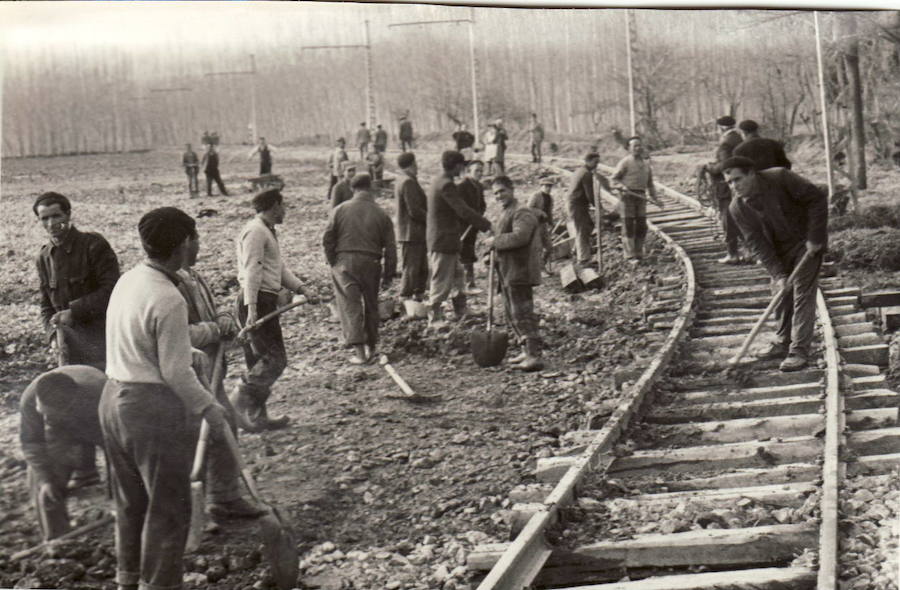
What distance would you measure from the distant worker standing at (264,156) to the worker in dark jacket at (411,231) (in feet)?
3.47

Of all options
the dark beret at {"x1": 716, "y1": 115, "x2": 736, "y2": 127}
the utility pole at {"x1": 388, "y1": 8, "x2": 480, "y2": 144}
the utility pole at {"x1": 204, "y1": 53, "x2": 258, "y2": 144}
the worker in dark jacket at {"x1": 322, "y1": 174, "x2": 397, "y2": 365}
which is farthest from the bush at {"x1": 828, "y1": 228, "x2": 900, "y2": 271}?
the utility pole at {"x1": 204, "y1": 53, "x2": 258, "y2": 144}

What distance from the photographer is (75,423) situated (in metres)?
4.14

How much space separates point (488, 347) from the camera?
6406 millimetres

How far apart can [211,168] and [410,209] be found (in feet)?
5.93

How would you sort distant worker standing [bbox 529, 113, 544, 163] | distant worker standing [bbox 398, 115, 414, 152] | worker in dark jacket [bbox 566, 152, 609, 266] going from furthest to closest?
worker in dark jacket [bbox 566, 152, 609, 266] < distant worker standing [bbox 529, 113, 544, 163] < distant worker standing [bbox 398, 115, 414, 152]

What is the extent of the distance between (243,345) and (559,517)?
157cm

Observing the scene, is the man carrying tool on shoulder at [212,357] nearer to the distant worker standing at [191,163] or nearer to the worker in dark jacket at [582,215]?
the distant worker standing at [191,163]

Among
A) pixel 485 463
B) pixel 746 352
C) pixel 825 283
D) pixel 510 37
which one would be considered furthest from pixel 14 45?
pixel 825 283

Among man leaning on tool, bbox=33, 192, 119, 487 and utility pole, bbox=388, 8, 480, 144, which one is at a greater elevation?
utility pole, bbox=388, 8, 480, 144

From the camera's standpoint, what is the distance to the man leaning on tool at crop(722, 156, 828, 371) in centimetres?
592

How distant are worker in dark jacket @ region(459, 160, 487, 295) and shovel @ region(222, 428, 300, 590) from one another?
2418 mm

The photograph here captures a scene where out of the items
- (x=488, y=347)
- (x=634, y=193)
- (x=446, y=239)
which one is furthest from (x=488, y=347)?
(x=634, y=193)

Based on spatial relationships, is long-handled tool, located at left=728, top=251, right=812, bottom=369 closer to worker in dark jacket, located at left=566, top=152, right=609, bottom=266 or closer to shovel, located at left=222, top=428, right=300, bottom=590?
worker in dark jacket, located at left=566, top=152, right=609, bottom=266

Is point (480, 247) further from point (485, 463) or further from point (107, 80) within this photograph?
point (107, 80)
